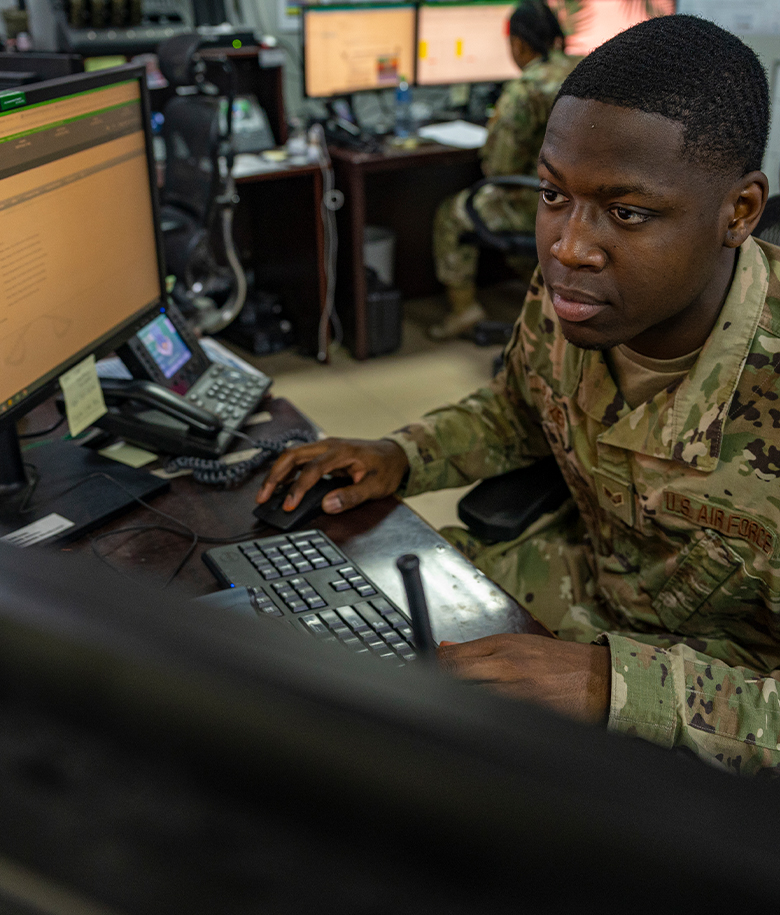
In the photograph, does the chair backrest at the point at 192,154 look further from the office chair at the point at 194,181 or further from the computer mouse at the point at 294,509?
the computer mouse at the point at 294,509

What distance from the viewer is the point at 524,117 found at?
3168mm

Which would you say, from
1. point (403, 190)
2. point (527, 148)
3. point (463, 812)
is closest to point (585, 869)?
point (463, 812)

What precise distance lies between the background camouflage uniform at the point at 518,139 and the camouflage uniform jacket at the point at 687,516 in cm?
216

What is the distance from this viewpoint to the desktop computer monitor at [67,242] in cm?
95

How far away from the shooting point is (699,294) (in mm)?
956

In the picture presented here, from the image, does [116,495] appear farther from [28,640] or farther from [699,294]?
[28,640]

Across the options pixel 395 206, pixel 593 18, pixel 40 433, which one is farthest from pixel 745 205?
pixel 593 18

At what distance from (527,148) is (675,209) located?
8.50ft

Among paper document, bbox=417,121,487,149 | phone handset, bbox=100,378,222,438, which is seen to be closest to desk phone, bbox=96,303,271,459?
phone handset, bbox=100,378,222,438

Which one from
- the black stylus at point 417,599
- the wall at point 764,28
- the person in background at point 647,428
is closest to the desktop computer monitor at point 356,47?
the wall at point 764,28

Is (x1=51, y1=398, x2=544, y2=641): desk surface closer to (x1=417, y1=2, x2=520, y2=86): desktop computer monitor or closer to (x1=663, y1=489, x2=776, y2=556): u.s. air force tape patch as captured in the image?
(x1=663, y1=489, x2=776, y2=556): u.s. air force tape patch

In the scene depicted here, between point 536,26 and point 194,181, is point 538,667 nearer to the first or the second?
point 194,181

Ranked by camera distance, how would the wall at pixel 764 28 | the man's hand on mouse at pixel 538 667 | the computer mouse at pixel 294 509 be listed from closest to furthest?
the man's hand on mouse at pixel 538 667, the computer mouse at pixel 294 509, the wall at pixel 764 28

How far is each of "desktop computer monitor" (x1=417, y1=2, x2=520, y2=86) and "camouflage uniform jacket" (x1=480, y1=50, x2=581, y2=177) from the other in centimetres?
67
